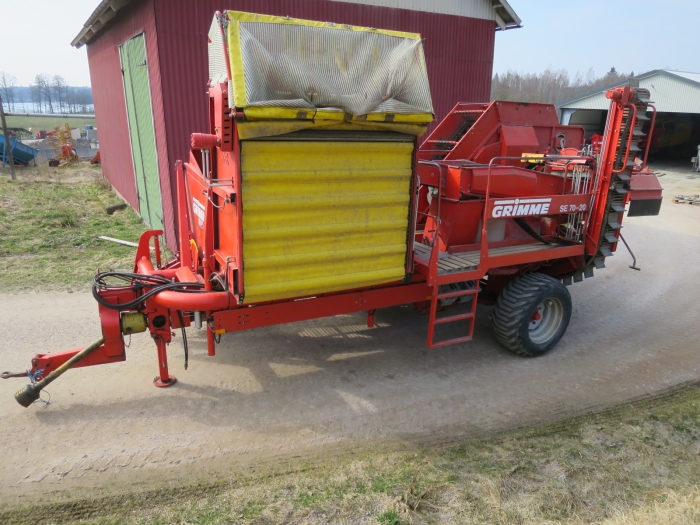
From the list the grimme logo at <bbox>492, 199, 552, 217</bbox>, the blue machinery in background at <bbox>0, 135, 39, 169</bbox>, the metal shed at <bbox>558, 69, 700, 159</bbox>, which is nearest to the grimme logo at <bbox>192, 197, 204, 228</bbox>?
the grimme logo at <bbox>492, 199, 552, 217</bbox>

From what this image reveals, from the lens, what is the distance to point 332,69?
12.1 ft

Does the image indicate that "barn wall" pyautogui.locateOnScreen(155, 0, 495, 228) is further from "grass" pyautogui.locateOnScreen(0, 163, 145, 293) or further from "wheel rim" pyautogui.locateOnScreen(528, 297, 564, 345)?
"wheel rim" pyautogui.locateOnScreen(528, 297, 564, 345)

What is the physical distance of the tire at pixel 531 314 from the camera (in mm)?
5277

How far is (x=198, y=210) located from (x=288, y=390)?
1.86m

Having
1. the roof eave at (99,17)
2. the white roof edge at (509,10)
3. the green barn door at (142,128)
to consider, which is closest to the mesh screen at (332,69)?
the green barn door at (142,128)

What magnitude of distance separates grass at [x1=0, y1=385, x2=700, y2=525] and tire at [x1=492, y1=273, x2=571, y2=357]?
1.28 meters

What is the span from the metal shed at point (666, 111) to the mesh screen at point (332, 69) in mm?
21132

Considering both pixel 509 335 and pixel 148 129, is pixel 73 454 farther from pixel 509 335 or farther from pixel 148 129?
pixel 148 129

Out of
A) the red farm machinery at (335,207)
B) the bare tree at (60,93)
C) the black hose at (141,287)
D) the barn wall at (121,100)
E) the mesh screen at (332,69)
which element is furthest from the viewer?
the bare tree at (60,93)

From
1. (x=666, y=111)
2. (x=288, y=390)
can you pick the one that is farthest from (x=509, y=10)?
(x=666, y=111)

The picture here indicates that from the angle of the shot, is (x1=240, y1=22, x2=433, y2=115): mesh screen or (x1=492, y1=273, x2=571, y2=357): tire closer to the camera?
(x1=240, y1=22, x2=433, y2=115): mesh screen

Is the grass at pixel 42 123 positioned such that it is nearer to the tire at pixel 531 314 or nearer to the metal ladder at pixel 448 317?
the metal ladder at pixel 448 317

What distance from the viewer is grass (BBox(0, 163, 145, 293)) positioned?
7541 mm

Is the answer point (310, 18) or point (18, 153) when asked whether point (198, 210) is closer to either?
point (310, 18)
